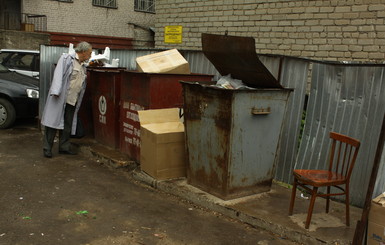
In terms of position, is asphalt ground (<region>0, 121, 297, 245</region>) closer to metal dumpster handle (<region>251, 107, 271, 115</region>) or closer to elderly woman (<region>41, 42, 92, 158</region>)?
elderly woman (<region>41, 42, 92, 158</region>)

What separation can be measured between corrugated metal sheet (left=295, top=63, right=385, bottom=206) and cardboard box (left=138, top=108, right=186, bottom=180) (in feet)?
5.01

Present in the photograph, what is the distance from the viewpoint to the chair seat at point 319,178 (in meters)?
3.49

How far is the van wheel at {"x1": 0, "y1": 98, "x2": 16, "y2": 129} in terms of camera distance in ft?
26.2

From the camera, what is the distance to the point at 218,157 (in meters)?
4.27

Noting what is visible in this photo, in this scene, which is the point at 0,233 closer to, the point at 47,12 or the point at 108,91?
the point at 108,91

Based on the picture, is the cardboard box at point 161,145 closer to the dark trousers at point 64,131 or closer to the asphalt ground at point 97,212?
the asphalt ground at point 97,212

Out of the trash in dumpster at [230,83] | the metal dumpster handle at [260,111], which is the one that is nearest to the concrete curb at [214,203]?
the metal dumpster handle at [260,111]

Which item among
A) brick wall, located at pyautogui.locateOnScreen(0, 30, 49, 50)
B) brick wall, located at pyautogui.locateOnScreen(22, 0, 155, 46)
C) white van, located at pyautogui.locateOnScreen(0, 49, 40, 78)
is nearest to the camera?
white van, located at pyautogui.locateOnScreen(0, 49, 40, 78)

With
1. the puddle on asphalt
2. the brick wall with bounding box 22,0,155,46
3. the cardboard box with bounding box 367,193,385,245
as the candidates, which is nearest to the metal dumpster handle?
the puddle on asphalt

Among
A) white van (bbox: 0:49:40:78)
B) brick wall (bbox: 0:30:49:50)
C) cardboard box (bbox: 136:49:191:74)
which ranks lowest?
white van (bbox: 0:49:40:78)

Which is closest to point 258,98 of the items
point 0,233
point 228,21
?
point 0,233

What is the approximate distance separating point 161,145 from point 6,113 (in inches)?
188

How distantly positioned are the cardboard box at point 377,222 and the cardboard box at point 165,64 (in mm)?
3287

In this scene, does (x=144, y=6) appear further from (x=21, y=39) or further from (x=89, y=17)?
(x=21, y=39)
